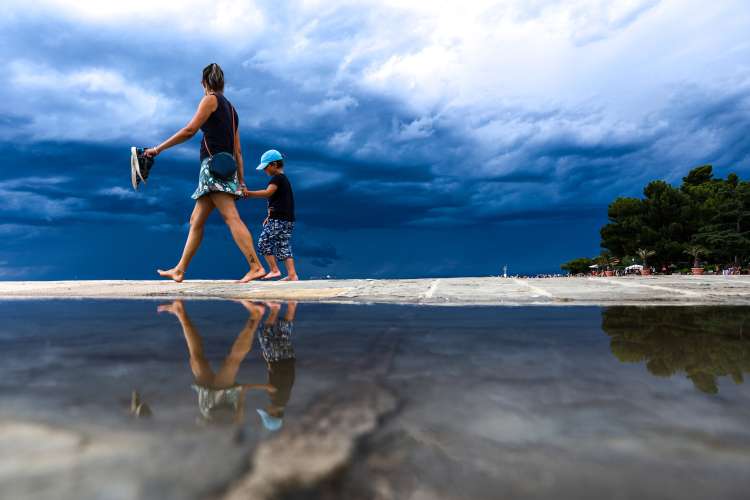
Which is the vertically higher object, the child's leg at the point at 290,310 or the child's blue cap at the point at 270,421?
→ the child's leg at the point at 290,310

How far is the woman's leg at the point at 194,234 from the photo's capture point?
552 cm

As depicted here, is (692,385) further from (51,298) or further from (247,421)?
(51,298)

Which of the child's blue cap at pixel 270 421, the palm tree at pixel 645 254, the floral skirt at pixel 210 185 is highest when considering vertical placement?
the palm tree at pixel 645 254

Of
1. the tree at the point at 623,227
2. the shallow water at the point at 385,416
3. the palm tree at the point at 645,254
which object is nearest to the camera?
the shallow water at the point at 385,416

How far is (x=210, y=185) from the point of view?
17.4 feet

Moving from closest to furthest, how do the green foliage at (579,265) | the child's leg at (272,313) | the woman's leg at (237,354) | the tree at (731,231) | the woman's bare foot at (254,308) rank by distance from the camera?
1. the woman's leg at (237,354)
2. the child's leg at (272,313)
3. the woman's bare foot at (254,308)
4. the tree at (731,231)
5. the green foliage at (579,265)

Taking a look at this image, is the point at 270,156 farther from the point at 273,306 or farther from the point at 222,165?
the point at 273,306

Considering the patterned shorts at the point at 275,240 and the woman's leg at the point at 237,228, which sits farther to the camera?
the patterned shorts at the point at 275,240

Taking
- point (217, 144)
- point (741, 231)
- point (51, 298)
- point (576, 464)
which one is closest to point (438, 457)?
point (576, 464)

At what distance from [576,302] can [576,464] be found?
2.74 m

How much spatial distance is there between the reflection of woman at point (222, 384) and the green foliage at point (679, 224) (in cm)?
3196

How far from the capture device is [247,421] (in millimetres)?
944

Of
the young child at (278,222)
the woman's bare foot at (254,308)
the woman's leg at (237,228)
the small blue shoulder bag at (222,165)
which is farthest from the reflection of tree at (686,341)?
the young child at (278,222)

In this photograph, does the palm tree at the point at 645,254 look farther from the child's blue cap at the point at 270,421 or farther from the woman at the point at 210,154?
the child's blue cap at the point at 270,421
